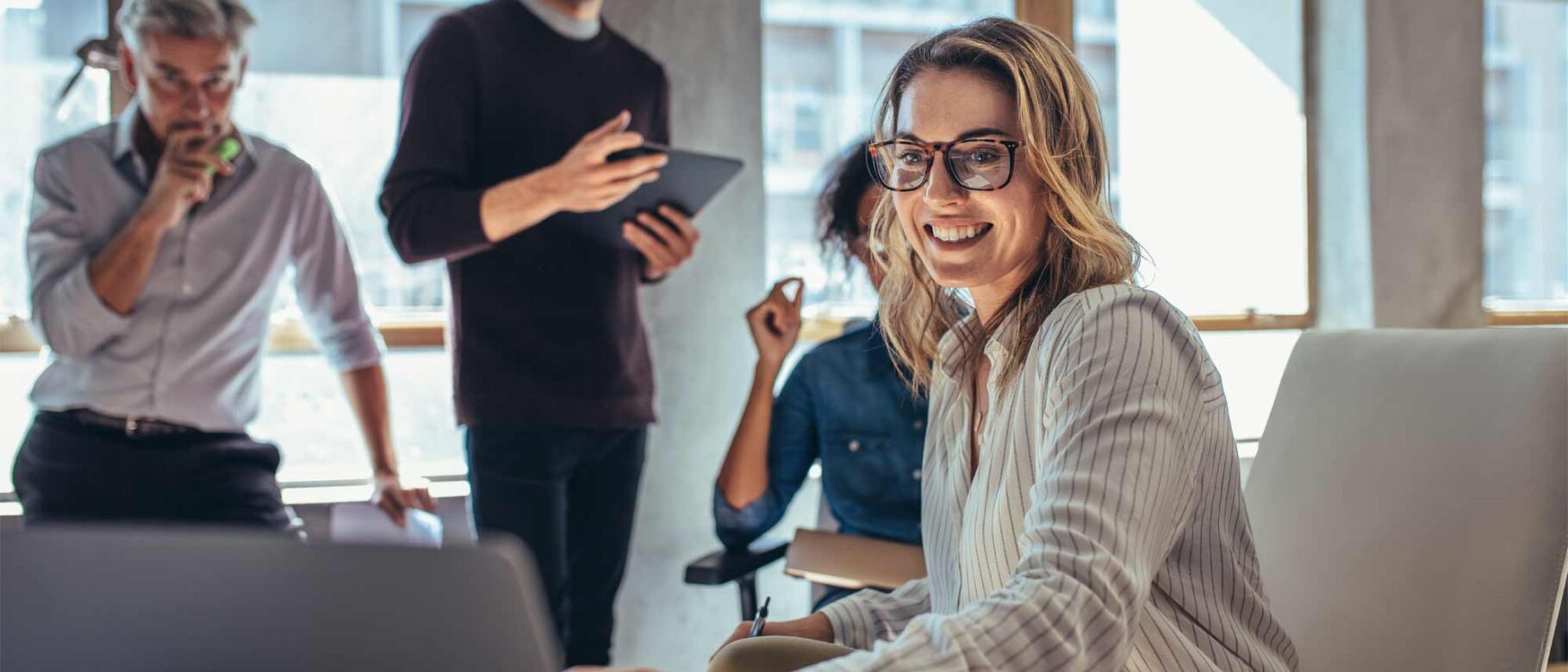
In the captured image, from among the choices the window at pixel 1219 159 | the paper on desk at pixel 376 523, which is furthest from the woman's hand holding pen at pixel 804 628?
the window at pixel 1219 159

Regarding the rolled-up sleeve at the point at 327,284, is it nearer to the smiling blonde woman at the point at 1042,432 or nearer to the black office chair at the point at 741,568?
the black office chair at the point at 741,568

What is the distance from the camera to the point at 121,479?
2232mm

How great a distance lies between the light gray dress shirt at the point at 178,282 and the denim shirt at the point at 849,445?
957mm

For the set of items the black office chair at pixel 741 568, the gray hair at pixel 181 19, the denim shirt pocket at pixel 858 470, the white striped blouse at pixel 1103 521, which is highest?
the gray hair at pixel 181 19

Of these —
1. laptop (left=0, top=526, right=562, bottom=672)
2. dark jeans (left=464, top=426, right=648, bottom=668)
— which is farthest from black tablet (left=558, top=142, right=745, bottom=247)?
laptop (left=0, top=526, right=562, bottom=672)

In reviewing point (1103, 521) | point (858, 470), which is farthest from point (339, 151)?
point (1103, 521)

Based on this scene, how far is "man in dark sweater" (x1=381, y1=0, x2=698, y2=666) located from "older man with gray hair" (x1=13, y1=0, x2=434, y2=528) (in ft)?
1.43

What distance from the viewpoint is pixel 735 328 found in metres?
3.11

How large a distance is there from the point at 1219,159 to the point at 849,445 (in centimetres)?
211

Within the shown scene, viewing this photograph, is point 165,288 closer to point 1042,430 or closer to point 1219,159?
point 1042,430

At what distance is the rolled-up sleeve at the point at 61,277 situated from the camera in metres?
2.23

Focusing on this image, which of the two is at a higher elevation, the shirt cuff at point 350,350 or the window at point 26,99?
the window at point 26,99

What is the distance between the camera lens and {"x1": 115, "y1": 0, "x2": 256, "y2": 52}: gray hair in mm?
2309

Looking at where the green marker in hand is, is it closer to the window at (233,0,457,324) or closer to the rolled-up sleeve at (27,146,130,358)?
the rolled-up sleeve at (27,146,130,358)
